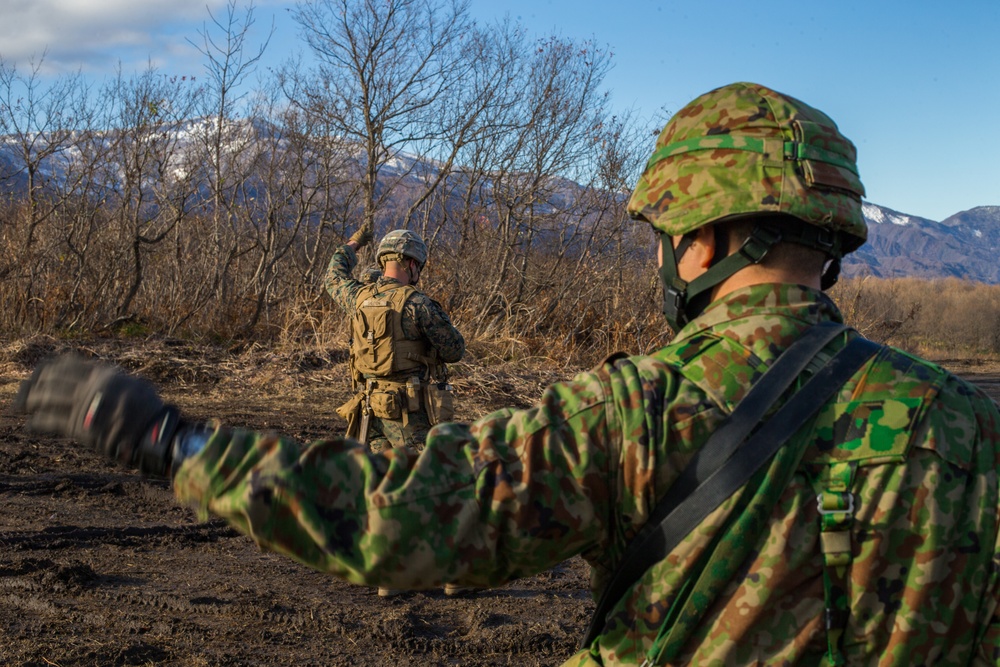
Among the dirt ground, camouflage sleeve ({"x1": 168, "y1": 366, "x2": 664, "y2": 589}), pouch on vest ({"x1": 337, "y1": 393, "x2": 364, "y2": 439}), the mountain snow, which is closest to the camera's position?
camouflage sleeve ({"x1": 168, "y1": 366, "x2": 664, "y2": 589})

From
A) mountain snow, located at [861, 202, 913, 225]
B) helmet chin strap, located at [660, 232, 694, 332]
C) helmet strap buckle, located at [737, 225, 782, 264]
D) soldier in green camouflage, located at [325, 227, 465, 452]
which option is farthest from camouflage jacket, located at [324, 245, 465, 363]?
mountain snow, located at [861, 202, 913, 225]

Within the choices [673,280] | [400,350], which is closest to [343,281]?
[400,350]

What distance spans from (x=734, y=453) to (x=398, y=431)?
4503mm

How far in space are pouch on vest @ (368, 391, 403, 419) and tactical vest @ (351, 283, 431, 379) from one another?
13 centimetres

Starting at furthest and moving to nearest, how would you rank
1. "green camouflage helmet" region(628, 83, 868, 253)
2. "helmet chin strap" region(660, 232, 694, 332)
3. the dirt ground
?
1. the dirt ground
2. "helmet chin strap" region(660, 232, 694, 332)
3. "green camouflage helmet" region(628, 83, 868, 253)

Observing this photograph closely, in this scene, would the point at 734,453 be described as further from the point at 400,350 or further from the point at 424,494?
the point at 400,350

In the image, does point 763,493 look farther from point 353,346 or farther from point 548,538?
point 353,346

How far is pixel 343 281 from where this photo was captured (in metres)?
6.24

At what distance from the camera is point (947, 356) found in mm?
27859

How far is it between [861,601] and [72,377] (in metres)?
1.21

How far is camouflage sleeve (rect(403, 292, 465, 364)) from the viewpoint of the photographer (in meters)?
5.61

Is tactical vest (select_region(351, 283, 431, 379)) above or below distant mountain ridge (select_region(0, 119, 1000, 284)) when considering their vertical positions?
below

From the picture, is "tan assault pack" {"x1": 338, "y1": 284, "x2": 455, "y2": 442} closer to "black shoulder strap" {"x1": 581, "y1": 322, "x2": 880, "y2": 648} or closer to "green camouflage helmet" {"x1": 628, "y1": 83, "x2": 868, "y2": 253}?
"green camouflage helmet" {"x1": 628, "y1": 83, "x2": 868, "y2": 253}

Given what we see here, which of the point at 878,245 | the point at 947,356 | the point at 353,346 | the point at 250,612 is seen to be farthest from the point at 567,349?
the point at 878,245
